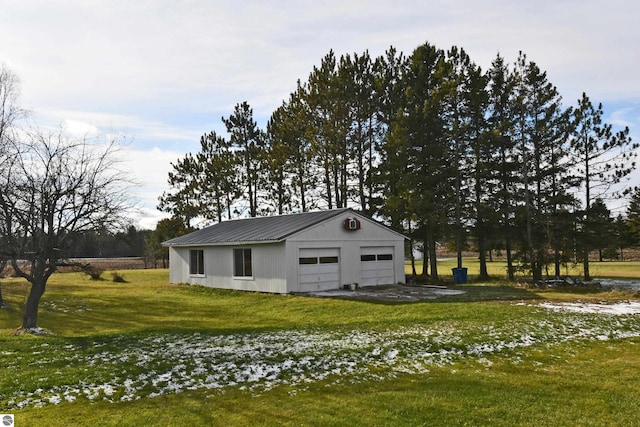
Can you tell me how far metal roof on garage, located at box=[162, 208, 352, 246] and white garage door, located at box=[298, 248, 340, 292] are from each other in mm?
1312

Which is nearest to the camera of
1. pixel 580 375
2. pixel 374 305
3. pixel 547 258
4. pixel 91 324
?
pixel 580 375

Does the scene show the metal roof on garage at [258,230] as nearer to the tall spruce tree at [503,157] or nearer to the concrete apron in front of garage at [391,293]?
the concrete apron in front of garage at [391,293]

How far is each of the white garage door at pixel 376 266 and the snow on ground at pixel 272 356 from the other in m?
11.2

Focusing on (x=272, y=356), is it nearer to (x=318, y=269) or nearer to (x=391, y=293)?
(x=391, y=293)

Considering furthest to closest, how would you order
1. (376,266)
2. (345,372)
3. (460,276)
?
(460,276)
(376,266)
(345,372)

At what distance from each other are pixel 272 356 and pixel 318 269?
12726mm

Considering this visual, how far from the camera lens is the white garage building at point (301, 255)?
20.7 m

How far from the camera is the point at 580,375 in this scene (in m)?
7.43

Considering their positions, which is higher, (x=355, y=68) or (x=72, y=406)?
(x=355, y=68)

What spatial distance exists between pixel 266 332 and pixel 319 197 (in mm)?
22188

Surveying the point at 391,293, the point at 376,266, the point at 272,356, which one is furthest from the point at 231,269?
the point at 272,356

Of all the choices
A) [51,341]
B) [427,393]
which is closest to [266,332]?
[51,341]

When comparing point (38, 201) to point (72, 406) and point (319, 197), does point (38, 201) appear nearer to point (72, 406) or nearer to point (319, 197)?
point (72, 406)

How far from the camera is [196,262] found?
86.1ft
